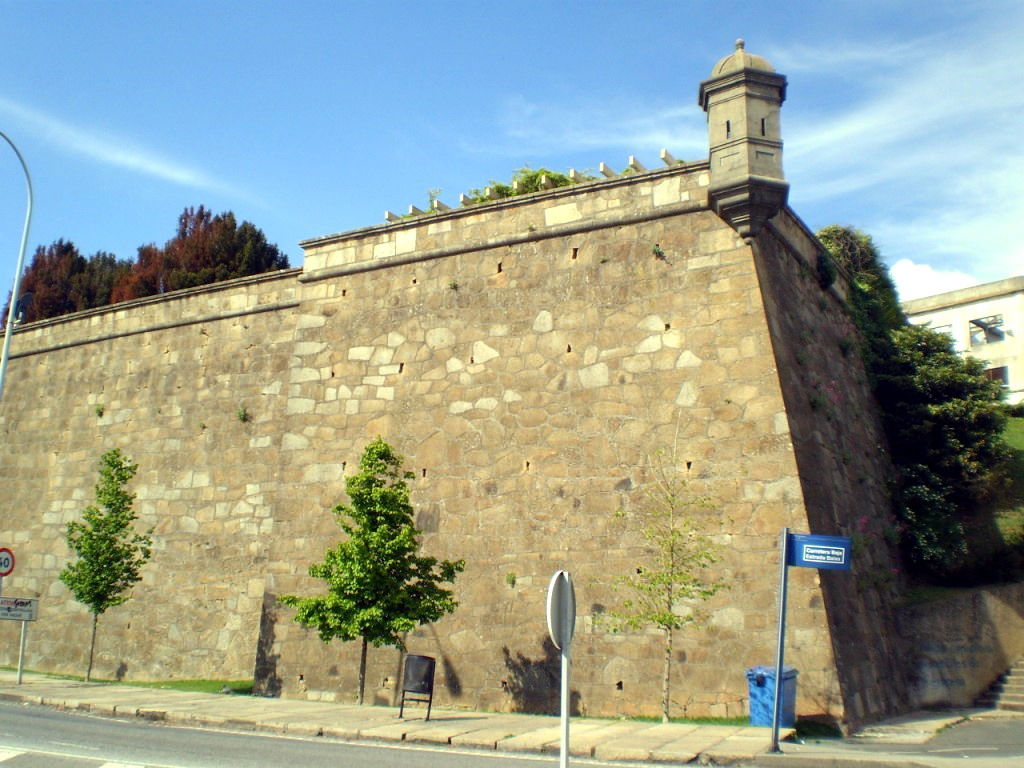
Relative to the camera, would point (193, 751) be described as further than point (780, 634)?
No

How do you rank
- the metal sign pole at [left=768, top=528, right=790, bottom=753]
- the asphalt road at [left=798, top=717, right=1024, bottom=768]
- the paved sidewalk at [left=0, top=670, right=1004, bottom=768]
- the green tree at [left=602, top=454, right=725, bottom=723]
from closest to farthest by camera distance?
the paved sidewalk at [left=0, top=670, right=1004, bottom=768] → the metal sign pole at [left=768, top=528, right=790, bottom=753] → the asphalt road at [left=798, top=717, right=1024, bottom=768] → the green tree at [left=602, top=454, right=725, bottom=723]

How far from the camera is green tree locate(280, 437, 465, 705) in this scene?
12.5 metres

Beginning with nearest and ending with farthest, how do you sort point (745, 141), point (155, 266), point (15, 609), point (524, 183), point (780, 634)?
point (780, 634)
point (745, 141)
point (15, 609)
point (524, 183)
point (155, 266)

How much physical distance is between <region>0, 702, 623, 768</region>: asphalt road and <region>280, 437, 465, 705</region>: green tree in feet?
6.53

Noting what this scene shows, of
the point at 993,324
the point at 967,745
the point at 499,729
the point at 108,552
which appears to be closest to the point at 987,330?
the point at 993,324

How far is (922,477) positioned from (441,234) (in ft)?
33.6

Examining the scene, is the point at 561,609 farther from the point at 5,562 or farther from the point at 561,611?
the point at 5,562

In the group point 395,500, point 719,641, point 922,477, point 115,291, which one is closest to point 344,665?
point 395,500

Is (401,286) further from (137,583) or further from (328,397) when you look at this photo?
(137,583)

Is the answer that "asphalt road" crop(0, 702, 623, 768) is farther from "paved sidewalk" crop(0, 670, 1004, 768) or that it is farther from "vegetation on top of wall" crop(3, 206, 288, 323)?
"vegetation on top of wall" crop(3, 206, 288, 323)

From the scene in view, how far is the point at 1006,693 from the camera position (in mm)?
14602

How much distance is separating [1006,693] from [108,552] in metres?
15.7

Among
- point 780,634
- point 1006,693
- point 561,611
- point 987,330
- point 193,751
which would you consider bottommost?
point 193,751

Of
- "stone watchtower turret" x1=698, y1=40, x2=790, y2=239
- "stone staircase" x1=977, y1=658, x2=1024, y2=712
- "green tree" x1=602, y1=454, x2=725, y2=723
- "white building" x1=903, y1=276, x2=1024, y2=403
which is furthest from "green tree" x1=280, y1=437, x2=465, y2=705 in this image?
"white building" x1=903, y1=276, x2=1024, y2=403
